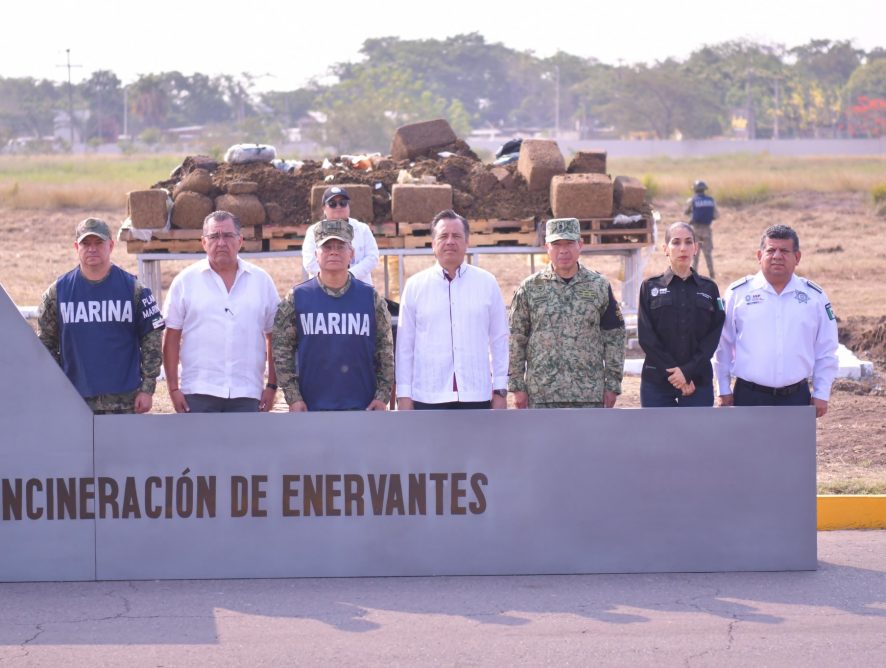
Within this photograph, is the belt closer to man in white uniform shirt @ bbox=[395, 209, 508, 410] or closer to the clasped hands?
the clasped hands

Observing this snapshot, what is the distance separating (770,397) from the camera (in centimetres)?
755

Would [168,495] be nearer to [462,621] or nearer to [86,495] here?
[86,495]

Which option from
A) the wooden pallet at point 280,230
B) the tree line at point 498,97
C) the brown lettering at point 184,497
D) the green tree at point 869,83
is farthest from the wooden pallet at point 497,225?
the green tree at point 869,83

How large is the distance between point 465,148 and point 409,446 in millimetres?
10172

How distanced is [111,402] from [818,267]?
17.9 m

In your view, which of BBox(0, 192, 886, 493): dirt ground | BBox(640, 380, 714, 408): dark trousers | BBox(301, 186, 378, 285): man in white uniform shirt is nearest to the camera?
BBox(640, 380, 714, 408): dark trousers

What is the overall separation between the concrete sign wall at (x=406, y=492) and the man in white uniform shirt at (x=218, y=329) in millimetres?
535

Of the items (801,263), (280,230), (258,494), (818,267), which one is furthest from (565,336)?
(801,263)

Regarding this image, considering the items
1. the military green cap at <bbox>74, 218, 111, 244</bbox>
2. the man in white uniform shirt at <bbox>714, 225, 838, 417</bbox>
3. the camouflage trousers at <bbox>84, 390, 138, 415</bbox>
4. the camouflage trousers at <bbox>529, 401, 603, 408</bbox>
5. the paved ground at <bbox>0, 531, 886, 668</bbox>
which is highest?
the military green cap at <bbox>74, 218, 111, 244</bbox>

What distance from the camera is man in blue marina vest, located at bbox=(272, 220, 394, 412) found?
7.27 meters

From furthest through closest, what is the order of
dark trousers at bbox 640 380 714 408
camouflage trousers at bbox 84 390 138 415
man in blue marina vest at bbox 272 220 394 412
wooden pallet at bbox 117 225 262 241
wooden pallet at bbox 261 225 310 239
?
1. wooden pallet at bbox 261 225 310 239
2. wooden pallet at bbox 117 225 262 241
3. dark trousers at bbox 640 380 714 408
4. camouflage trousers at bbox 84 390 138 415
5. man in blue marina vest at bbox 272 220 394 412

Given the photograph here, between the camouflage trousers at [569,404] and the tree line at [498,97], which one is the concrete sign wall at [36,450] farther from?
the tree line at [498,97]

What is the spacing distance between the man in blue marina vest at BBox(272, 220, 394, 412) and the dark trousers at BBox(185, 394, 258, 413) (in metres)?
0.27

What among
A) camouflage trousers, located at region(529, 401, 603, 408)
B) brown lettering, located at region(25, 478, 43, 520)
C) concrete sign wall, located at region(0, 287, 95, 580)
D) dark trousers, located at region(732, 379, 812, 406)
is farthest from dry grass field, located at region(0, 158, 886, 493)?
brown lettering, located at region(25, 478, 43, 520)
